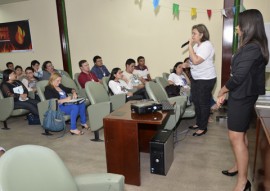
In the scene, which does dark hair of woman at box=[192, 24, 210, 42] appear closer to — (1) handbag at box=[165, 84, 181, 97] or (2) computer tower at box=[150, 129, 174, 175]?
(1) handbag at box=[165, 84, 181, 97]

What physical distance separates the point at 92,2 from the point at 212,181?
4.75m

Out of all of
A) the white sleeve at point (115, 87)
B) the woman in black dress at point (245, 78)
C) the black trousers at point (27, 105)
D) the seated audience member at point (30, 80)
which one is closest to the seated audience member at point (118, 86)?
the white sleeve at point (115, 87)

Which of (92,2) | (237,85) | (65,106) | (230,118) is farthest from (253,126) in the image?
(92,2)

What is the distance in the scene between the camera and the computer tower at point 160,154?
2227 mm

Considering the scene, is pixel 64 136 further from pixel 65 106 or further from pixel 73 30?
pixel 73 30

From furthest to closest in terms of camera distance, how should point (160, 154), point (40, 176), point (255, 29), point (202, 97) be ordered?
point (202, 97)
point (160, 154)
point (255, 29)
point (40, 176)

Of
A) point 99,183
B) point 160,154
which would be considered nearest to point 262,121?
point 160,154

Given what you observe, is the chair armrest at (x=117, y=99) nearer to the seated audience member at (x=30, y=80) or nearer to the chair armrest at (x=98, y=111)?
the chair armrest at (x=98, y=111)

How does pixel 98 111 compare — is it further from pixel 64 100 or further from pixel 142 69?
pixel 142 69

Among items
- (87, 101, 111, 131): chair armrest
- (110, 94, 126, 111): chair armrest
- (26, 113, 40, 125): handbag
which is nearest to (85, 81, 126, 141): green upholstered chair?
(87, 101, 111, 131): chair armrest

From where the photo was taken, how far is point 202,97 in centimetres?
306

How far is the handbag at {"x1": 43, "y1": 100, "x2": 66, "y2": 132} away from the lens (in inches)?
128

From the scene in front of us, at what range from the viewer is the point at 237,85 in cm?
168

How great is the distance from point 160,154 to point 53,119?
1.69 meters
